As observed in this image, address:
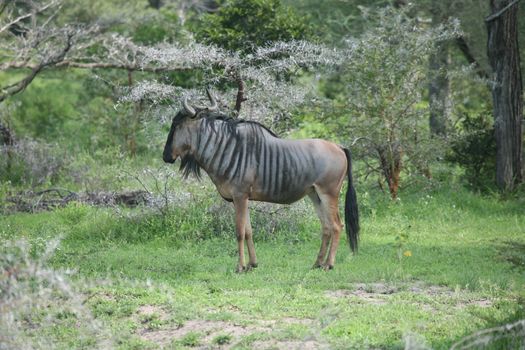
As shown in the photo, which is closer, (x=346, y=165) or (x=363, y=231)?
(x=346, y=165)

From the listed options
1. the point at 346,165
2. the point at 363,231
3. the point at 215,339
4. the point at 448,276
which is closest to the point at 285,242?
the point at 363,231

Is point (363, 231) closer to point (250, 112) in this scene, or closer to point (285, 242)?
point (285, 242)

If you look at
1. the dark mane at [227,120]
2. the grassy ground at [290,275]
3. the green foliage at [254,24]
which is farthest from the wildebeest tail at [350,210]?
the green foliage at [254,24]

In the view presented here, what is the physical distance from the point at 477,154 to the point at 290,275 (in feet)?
22.7

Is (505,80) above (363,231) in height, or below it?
above

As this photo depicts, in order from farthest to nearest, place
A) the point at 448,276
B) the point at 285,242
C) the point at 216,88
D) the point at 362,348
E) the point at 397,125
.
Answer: the point at 397,125
the point at 216,88
the point at 285,242
the point at 448,276
the point at 362,348

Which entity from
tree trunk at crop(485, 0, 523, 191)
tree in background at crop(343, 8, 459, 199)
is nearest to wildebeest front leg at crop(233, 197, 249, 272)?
tree in background at crop(343, 8, 459, 199)

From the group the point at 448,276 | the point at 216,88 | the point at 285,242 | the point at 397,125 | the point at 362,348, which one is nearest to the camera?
the point at 362,348

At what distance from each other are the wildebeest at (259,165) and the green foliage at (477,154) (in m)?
5.75

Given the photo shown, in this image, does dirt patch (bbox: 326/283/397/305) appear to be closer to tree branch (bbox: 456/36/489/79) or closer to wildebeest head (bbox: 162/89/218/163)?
wildebeest head (bbox: 162/89/218/163)

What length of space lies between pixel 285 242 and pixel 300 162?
7.09 ft

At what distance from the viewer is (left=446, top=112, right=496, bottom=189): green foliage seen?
626 inches

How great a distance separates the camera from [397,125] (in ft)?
49.0

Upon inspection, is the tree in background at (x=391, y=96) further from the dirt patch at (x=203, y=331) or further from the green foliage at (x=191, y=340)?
the green foliage at (x=191, y=340)
